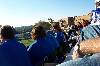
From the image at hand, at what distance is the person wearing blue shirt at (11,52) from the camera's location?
4496 millimetres

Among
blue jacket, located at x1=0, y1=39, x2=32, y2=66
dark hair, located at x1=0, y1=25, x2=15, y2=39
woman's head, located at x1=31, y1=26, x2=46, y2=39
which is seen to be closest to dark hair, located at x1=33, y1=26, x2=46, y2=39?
woman's head, located at x1=31, y1=26, x2=46, y2=39

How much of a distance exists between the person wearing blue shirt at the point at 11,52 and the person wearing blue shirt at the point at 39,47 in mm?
923

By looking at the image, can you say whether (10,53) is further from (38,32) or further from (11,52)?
(38,32)

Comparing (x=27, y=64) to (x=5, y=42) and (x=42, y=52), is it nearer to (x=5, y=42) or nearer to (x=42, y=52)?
(x=5, y=42)

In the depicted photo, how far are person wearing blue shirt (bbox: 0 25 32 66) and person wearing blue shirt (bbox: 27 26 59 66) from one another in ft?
3.03

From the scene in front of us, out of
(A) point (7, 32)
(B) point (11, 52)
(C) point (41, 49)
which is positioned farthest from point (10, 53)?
(C) point (41, 49)

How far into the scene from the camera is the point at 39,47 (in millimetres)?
5707

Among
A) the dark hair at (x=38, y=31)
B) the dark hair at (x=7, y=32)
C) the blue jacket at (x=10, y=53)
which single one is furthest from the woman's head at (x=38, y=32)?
the blue jacket at (x=10, y=53)

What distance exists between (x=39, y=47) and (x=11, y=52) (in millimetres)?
1248

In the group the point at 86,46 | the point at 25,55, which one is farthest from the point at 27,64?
the point at 86,46

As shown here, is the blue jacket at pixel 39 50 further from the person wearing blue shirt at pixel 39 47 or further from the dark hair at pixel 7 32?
the dark hair at pixel 7 32

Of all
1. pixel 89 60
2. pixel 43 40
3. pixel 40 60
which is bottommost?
pixel 40 60

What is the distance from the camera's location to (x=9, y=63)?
4500mm

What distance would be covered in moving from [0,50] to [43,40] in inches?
53.8
